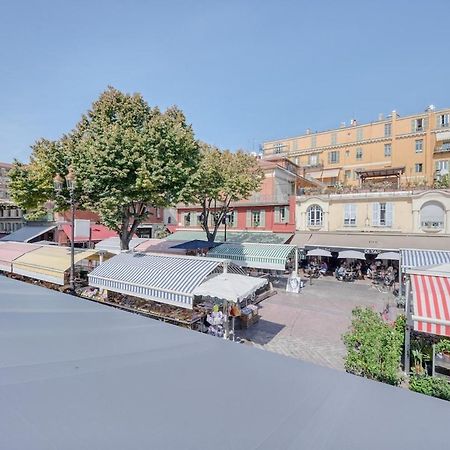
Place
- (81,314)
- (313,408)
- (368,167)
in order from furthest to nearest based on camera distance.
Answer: (368,167), (81,314), (313,408)

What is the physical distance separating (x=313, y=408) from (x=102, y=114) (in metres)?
19.0

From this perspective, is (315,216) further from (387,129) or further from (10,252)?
(387,129)

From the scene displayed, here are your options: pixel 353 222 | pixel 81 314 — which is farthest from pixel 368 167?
pixel 81 314

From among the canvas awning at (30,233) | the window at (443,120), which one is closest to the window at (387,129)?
the window at (443,120)

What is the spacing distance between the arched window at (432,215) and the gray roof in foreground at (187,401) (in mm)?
27305

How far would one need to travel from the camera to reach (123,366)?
217 cm

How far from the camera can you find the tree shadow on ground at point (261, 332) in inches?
509

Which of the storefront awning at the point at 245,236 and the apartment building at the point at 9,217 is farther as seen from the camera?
the apartment building at the point at 9,217

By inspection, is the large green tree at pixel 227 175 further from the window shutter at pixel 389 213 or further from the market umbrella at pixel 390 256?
the window shutter at pixel 389 213

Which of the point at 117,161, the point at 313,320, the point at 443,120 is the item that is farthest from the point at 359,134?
the point at 117,161

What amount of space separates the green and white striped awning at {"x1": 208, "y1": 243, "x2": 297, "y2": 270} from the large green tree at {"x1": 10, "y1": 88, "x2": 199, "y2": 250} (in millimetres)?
6718

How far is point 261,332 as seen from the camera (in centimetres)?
1374

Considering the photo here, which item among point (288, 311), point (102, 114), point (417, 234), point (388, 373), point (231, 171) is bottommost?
point (288, 311)

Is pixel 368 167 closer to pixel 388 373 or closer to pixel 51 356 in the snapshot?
pixel 388 373
